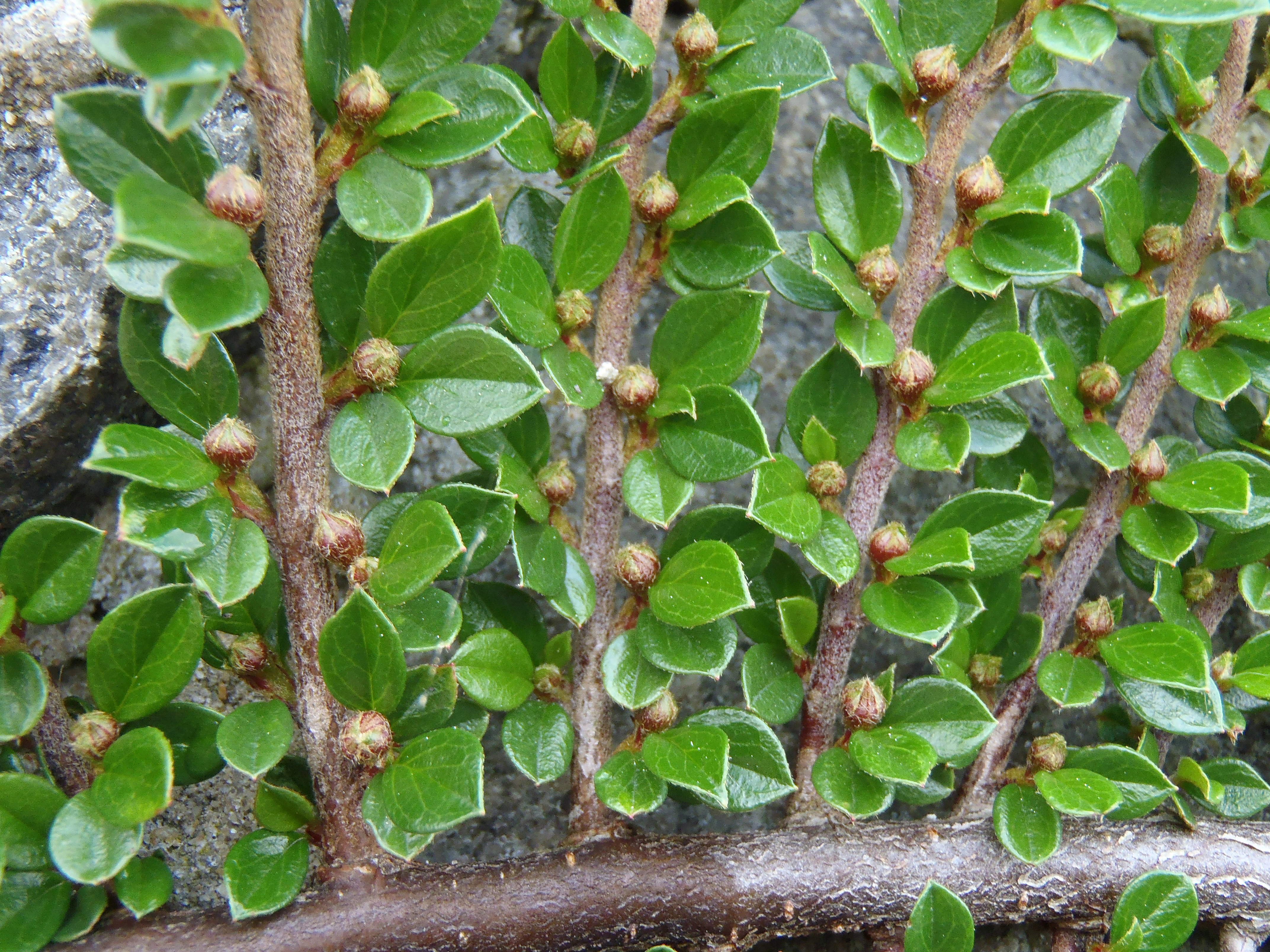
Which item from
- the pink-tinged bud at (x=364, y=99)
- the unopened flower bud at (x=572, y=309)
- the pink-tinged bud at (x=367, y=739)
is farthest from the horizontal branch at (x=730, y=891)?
the pink-tinged bud at (x=364, y=99)

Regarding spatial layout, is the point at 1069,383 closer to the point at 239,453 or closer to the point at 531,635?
the point at 531,635

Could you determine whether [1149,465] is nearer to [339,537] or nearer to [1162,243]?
[1162,243]

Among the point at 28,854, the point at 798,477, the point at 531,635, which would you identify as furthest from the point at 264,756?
the point at 798,477

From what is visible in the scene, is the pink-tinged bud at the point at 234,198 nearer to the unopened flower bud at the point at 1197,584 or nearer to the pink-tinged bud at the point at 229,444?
the pink-tinged bud at the point at 229,444

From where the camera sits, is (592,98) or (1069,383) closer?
(592,98)

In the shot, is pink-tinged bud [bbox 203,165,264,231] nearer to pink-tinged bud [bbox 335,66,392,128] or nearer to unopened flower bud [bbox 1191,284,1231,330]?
pink-tinged bud [bbox 335,66,392,128]

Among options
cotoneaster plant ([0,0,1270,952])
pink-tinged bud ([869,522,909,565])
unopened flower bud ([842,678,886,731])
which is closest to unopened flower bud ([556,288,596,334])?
cotoneaster plant ([0,0,1270,952])
